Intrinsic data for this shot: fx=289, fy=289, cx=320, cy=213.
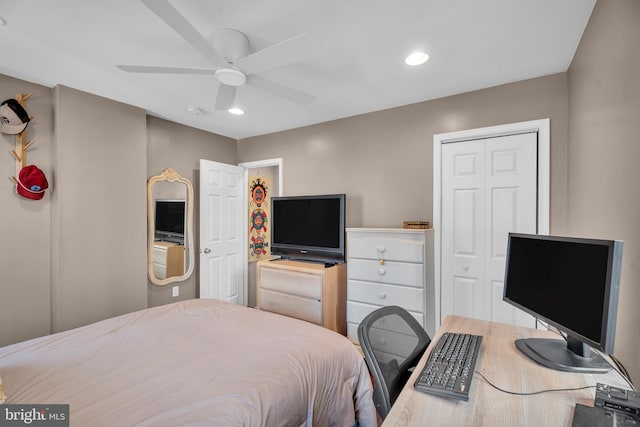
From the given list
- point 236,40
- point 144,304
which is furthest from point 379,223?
point 144,304

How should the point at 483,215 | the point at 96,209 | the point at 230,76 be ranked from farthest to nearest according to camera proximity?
1. the point at 96,209
2. the point at 483,215
3. the point at 230,76

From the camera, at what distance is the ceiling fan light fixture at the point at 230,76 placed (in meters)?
1.89

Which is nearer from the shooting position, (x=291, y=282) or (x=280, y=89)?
(x=280, y=89)

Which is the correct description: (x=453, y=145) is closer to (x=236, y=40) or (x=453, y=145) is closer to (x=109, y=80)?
(x=236, y=40)

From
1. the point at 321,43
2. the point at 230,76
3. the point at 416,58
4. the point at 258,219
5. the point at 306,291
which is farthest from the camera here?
the point at 258,219

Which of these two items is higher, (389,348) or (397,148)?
(397,148)

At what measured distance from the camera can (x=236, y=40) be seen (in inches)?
68.9

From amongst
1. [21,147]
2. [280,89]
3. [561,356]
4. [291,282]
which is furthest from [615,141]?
[21,147]

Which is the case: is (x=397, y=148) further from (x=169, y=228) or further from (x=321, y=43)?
(x=169, y=228)

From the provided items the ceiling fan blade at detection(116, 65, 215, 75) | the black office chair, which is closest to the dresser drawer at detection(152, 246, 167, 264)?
the ceiling fan blade at detection(116, 65, 215, 75)

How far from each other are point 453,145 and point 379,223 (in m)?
1.05

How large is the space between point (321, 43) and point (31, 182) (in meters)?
2.60

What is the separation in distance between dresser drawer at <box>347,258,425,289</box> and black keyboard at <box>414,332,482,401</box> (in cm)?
127

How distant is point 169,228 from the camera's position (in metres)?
3.41
